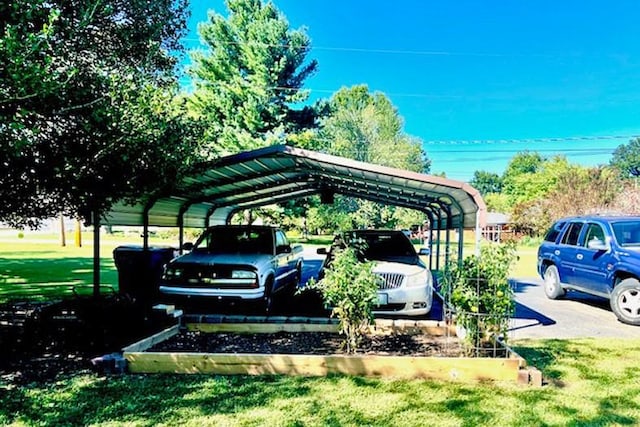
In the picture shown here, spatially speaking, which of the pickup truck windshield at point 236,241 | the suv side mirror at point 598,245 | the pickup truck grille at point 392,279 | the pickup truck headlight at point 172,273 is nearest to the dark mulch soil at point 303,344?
the pickup truck grille at point 392,279

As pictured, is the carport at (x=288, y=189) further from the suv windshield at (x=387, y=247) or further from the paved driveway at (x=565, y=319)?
the paved driveway at (x=565, y=319)

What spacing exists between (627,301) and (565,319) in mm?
1051

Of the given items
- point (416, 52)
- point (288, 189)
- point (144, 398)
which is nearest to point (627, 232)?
point (288, 189)

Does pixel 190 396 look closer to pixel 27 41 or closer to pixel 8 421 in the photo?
pixel 8 421

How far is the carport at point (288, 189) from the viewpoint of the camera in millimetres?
6918

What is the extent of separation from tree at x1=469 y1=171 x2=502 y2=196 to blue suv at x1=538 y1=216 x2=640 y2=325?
3645 inches

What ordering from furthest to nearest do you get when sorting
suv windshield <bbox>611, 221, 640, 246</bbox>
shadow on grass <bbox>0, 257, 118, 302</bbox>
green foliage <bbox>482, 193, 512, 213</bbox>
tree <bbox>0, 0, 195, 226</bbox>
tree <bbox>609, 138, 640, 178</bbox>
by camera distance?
tree <bbox>609, 138, 640, 178</bbox> < green foliage <bbox>482, 193, 512, 213</bbox> < shadow on grass <bbox>0, 257, 118, 302</bbox> < suv windshield <bbox>611, 221, 640, 246</bbox> < tree <bbox>0, 0, 195, 226</bbox>

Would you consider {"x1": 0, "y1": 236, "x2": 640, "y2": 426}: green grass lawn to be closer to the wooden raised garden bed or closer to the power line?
the wooden raised garden bed

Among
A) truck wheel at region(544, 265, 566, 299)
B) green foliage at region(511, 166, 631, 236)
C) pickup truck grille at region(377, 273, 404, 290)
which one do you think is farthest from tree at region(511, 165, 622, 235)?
pickup truck grille at region(377, 273, 404, 290)

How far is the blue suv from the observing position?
25.7 feet

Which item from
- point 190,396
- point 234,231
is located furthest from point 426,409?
point 234,231

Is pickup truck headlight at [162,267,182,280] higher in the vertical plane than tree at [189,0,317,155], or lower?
lower

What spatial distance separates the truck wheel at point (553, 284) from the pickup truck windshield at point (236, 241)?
6.65 meters

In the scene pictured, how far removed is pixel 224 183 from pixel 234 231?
110 cm
